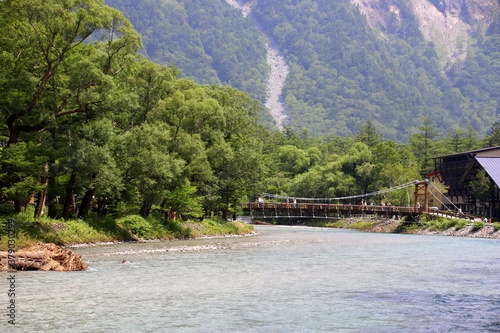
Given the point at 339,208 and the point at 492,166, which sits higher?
the point at 492,166

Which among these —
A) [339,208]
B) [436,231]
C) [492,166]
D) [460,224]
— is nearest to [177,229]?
[460,224]

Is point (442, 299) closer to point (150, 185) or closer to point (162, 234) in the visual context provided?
point (150, 185)

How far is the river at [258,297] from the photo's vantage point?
12.0 m

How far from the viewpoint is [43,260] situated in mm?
19672

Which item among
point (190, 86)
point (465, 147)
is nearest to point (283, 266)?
point (190, 86)

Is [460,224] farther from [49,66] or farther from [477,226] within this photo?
[49,66]

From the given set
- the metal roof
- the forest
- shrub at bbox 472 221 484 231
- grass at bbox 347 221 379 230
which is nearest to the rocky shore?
shrub at bbox 472 221 484 231

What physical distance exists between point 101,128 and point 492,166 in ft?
183

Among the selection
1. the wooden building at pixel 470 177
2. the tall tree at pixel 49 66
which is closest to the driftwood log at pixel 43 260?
the tall tree at pixel 49 66

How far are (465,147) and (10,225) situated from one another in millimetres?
116693

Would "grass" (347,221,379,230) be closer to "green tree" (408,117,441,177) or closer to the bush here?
"green tree" (408,117,441,177)

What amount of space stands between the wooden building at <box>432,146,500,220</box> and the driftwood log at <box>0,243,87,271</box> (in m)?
58.4

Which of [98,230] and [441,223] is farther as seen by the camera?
[441,223]

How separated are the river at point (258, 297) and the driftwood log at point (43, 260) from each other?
0.71 metres
